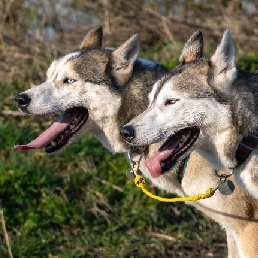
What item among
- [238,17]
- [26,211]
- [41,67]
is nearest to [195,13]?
[238,17]

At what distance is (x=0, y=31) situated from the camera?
28.7 feet

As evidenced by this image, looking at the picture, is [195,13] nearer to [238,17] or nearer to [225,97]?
[238,17]

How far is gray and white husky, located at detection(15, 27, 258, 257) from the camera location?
449 cm

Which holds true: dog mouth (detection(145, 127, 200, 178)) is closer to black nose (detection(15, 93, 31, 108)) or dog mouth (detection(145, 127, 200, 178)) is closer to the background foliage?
black nose (detection(15, 93, 31, 108))

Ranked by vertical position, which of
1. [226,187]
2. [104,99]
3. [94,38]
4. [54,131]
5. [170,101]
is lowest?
[226,187]

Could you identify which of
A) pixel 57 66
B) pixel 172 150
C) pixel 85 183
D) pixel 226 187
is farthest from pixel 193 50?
pixel 85 183

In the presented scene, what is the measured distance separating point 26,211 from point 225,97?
9.94ft

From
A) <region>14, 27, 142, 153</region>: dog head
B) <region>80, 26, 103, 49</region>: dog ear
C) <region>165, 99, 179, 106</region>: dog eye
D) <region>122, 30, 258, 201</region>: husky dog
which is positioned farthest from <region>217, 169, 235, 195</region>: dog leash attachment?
<region>80, 26, 103, 49</region>: dog ear

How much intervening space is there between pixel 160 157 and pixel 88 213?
249cm

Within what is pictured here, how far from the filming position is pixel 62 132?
4625 mm

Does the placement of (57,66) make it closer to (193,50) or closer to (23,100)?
(23,100)

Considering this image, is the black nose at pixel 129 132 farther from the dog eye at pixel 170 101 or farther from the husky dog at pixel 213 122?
the dog eye at pixel 170 101

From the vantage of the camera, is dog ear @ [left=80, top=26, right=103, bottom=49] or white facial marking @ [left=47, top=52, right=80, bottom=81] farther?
dog ear @ [left=80, top=26, right=103, bottom=49]

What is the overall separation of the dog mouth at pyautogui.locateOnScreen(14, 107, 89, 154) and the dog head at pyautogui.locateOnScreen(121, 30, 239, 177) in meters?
0.97
